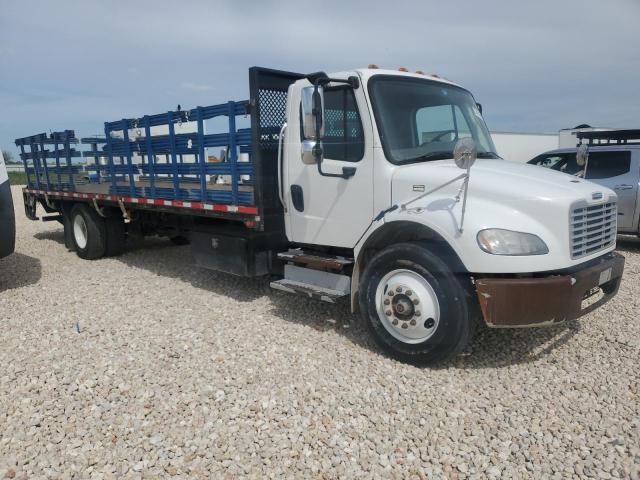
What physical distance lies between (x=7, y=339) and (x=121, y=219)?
12.3ft

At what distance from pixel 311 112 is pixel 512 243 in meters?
1.81

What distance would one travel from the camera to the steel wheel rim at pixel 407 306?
12.4ft

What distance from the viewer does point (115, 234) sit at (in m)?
8.09

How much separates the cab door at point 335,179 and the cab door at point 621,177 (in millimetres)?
6134

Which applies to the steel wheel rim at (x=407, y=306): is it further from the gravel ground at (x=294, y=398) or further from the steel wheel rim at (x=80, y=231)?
the steel wheel rim at (x=80, y=231)

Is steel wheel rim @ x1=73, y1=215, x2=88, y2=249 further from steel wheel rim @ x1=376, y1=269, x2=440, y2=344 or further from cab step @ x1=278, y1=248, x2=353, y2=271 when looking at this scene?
steel wheel rim @ x1=376, y1=269, x2=440, y2=344

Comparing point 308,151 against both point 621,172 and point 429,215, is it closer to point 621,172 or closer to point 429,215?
point 429,215

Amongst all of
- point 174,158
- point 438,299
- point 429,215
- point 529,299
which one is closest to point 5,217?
point 174,158

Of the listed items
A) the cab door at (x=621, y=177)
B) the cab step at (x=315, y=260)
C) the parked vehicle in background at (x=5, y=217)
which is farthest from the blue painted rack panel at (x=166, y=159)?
the cab door at (x=621, y=177)

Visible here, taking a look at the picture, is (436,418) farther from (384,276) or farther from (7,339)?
(7,339)

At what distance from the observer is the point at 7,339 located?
15.2 ft

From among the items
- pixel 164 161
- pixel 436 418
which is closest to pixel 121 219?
pixel 164 161

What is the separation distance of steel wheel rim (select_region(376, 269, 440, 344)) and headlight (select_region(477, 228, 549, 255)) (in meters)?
0.55

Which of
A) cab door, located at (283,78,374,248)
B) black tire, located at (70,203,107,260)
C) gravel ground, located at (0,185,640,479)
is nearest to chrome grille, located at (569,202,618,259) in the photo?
gravel ground, located at (0,185,640,479)
